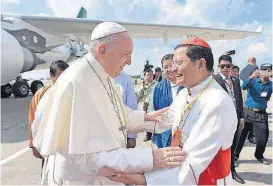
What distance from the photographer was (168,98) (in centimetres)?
334

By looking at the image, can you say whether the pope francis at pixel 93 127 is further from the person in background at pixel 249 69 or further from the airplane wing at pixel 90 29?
the airplane wing at pixel 90 29

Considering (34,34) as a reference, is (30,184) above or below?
below

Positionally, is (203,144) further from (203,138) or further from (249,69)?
(249,69)

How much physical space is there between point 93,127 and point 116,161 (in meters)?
0.22

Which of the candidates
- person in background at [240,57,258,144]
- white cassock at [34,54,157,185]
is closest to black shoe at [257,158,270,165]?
person in background at [240,57,258,144]

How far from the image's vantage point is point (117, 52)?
1682 millimetres

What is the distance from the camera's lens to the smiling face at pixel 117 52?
169 cm

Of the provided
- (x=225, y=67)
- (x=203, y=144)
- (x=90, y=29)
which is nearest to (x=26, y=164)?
(x=225, y=67)

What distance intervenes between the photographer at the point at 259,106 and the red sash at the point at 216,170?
386 cm

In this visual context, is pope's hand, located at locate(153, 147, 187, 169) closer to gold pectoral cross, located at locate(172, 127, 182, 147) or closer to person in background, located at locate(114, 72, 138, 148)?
gold pectoral cross, located at locate(172, 127, 182, 147)

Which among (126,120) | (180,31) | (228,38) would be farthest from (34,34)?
(126,120)

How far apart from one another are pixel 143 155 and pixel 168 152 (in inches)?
4.7

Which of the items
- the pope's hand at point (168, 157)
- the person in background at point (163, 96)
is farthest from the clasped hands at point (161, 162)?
the person in background at point (163, 96)

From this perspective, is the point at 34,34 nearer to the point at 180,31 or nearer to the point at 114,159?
the point at 180,31
